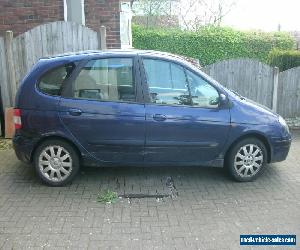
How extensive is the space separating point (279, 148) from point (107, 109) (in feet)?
8.22

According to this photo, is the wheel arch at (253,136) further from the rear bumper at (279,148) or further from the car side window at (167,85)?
the car side window at (167,85)

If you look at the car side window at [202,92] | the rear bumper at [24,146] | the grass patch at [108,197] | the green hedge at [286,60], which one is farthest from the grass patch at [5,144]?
the green hedge at [286,60]

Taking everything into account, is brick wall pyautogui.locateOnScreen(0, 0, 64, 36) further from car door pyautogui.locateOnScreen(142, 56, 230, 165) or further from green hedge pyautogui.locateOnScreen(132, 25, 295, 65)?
green hedge pyautogui.locateOnScreen(132, 25, 295, 65)

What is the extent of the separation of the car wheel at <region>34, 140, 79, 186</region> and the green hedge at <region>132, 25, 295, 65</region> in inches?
488

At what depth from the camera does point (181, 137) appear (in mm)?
5211

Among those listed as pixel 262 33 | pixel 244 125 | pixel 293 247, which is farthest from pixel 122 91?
pixel 262 33

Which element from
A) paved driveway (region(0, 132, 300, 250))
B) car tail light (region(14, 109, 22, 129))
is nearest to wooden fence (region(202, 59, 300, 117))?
paved driveway (region(0, 132, 300, 250))

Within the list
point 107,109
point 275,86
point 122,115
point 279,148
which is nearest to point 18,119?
point 107,109

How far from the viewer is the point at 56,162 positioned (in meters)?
5.25

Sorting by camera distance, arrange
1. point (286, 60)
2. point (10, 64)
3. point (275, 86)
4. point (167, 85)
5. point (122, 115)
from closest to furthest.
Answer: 1. point (122, 115)
2. point (167, 85)
3. point (10, 64)
4. point (275, 86)
5. point (286, 60)

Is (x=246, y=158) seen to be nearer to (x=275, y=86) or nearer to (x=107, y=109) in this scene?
(x=107, y=109)

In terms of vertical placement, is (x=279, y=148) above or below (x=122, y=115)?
below

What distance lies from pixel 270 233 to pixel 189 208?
3.28 ft

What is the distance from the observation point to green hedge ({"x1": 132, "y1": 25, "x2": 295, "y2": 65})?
55.7 ft
